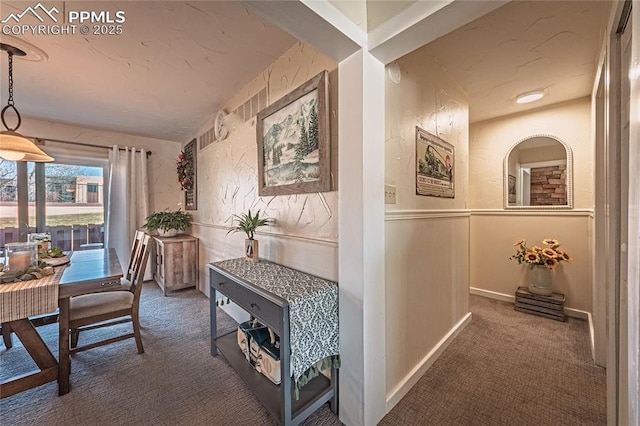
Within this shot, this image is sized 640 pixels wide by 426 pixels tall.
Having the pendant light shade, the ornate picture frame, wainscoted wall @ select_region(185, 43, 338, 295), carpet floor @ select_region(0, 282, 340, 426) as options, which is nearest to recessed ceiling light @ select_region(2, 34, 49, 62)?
the pendant light shade

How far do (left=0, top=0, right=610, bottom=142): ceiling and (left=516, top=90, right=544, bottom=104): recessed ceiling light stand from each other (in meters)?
0.08

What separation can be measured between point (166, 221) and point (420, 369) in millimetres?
3641

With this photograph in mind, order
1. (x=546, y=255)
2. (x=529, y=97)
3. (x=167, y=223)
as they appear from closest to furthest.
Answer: (x=529, y=97) → (x=546, y=255) → (x=167, y=223)

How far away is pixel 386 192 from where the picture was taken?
1.44 m

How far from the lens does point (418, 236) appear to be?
175cm

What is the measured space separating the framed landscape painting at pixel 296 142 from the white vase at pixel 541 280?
108 inches

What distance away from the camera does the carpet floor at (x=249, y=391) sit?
1406 millimetres

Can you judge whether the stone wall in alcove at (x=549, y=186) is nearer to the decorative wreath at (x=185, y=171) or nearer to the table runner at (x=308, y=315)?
the table runner at (x=308, y=315)

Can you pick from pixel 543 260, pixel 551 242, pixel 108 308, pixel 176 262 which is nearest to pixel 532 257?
pixel 543 260

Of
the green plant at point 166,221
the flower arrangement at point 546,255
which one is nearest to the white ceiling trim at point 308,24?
the flower arrangement at point 546,255

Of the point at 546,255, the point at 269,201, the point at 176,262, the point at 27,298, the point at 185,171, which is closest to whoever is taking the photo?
the point at 27,298

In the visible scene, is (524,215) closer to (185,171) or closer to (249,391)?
(249,391)

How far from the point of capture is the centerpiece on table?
101 inches

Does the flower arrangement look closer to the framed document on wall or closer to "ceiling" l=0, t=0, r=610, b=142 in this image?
"ceiling" l=0, t=0, r=610, b=142
